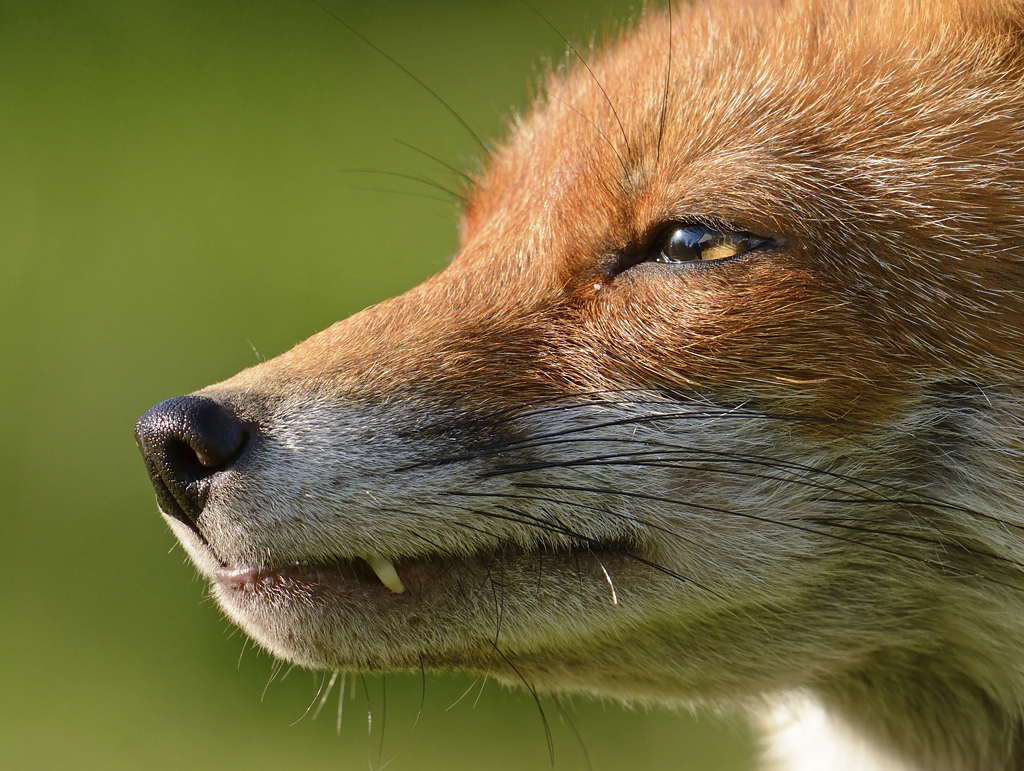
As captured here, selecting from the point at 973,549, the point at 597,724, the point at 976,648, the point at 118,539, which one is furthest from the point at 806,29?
the point at 118,539

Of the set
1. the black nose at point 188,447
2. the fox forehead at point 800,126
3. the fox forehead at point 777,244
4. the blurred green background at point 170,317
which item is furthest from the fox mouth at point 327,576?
the blurred green background at point 170,317

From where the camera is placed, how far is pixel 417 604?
2002 millimetres

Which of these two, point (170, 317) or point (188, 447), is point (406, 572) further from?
point (170, 317)

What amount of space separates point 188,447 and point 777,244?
1187 mm

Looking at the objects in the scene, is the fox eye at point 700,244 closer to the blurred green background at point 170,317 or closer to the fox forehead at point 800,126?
the fox forehead at point 800,126

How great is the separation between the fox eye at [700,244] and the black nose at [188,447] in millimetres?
909

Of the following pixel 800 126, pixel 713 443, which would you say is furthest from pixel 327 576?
pixel 800 126

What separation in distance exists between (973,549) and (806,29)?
1.17 m

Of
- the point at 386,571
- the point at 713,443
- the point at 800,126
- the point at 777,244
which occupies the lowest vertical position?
the point at 713,443

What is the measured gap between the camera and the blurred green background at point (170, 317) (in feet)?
18.5

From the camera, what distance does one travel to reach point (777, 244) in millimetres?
2037

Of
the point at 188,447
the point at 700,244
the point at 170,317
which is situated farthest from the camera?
the point at 170,317

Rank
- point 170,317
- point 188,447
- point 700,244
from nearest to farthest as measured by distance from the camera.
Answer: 1. point 188,447
2. point 700,244
3. point 170,317

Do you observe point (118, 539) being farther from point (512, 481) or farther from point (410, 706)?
point (512, 481)
